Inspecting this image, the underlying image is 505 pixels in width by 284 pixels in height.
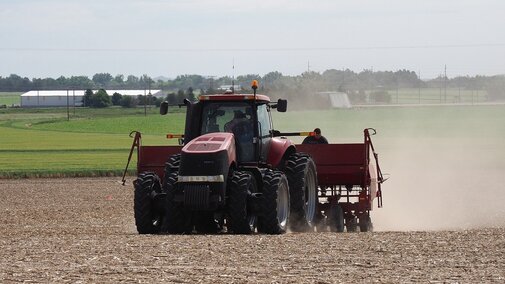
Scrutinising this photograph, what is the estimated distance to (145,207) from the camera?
1656 centimetres

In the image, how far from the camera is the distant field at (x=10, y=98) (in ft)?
560

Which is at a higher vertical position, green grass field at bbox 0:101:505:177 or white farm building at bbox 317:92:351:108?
white farm building at bbox 317:92:351:108

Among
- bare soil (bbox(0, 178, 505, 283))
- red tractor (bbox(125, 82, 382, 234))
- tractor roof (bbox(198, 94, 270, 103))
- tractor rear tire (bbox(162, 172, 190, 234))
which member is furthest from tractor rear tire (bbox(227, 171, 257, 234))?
tractor roof (bbox(198, 94, 270, 103))

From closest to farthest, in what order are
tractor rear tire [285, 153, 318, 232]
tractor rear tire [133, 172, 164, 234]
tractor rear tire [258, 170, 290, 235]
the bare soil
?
the bare soil → tractor rear tire [258, 170, 290, 235] → tractor rear tire [133, 172, 164, 234] → tractor rear tire [285, 153, 318, 232]

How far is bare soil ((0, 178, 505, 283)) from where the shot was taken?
1116cm

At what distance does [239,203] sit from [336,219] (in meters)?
3.90

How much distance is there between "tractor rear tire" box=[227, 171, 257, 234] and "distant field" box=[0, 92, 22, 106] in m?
156

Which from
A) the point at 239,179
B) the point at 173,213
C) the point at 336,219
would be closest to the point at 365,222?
the point at 336,219

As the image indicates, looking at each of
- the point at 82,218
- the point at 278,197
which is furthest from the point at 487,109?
the point at 278,197

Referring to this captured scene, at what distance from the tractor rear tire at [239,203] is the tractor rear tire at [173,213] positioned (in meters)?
0.76

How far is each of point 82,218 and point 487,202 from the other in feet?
33.3

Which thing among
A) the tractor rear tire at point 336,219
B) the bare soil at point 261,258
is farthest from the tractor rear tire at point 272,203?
the tractor rear tire at point 336,219

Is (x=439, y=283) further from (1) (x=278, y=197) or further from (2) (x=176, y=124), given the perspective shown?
(2) (x=176, y=124)

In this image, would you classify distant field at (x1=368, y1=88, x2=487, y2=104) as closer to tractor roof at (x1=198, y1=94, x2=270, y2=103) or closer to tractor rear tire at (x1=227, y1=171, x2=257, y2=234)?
tractor roof at (x1=198, y1=94, x2=270, y2=103)
